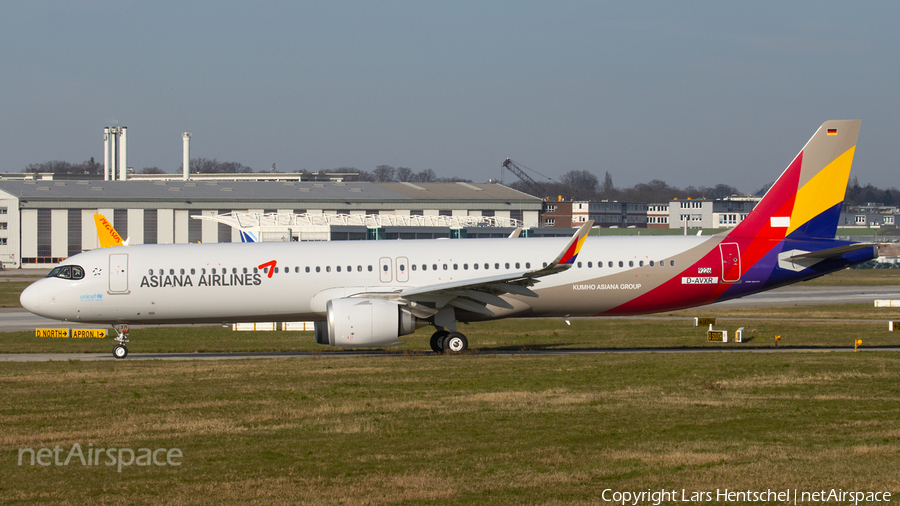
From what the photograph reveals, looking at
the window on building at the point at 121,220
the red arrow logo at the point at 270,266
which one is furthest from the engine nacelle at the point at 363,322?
the window on building at the point at 121,220

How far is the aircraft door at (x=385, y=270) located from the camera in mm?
26109

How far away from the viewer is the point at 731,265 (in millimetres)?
26562

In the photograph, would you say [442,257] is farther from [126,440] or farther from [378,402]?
[126,440]

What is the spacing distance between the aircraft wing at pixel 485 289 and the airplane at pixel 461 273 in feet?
0.22

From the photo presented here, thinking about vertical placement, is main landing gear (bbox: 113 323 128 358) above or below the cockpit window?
below

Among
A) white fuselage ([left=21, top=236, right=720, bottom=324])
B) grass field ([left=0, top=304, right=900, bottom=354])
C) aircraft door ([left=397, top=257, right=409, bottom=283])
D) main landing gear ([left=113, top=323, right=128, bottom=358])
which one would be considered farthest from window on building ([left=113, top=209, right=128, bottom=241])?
aircraft door ([left=397, top=257, right=409, bottom=283])

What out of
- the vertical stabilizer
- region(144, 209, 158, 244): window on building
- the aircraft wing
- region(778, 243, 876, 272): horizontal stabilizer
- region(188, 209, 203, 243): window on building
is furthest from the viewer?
region(144, 209, 158, 244): window on building

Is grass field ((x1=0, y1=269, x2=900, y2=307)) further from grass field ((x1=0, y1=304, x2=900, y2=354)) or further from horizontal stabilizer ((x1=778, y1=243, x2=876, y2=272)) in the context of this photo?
horizontal stabilizer ((x1=778, y1=243, x2=876, y2=272))

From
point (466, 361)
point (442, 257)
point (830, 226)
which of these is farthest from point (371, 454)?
point (830, 226)

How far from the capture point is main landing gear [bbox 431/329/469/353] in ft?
83.7

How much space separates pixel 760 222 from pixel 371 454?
19139 millimetres

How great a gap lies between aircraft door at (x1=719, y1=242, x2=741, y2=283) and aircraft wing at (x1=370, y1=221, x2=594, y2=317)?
473cm

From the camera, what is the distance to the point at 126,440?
12.8 meters

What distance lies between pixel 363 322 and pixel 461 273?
3.83m
